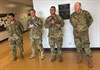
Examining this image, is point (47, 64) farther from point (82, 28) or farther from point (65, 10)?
point (65, 10)

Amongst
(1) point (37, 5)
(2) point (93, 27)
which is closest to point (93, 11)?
(2) point (93, 27)

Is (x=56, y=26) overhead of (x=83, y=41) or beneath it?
overhead

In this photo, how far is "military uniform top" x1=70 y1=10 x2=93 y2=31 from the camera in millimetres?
4230

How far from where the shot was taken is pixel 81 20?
167 inches

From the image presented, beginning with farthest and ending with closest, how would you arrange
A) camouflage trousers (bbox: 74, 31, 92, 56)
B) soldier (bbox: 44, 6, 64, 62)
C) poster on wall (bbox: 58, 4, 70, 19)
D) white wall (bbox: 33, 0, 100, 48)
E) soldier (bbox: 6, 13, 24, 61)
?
poster on wall (bbox: 58, 4, 70, 19) < white wall (bbox: 33, 0, 100, 48) < soldier (bbox: 6, 13, 24, 61) < soldier (bbox: 44, 6, 64, 62) < camouflage trousers (bbox: 74, 31, 92, 56)

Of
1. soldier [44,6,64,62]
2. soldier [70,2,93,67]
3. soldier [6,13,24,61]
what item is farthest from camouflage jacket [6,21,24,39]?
soldier [70,2,93,67]

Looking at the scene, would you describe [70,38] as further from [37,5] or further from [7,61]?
[7,61]

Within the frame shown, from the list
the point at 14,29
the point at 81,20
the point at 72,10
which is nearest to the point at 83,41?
the point at 81,20

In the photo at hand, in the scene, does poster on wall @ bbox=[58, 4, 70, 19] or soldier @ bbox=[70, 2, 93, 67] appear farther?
poster on wall @ bbox=[58, 4, 70, 19]

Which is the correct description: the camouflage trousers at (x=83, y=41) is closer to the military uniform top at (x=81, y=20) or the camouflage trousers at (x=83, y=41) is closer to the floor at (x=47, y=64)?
the military uniform top at (x=81, y=20)

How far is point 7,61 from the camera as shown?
5242 mm

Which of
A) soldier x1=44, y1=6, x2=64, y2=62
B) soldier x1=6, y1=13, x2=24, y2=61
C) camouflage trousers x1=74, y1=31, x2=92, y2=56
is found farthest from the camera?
soldier x1=6, y1=13, x2=24, y2=61

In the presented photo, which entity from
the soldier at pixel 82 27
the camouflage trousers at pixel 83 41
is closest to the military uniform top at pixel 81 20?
the soldier at pixel 82 27

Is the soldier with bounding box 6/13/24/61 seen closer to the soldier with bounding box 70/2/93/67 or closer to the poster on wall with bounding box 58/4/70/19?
the poster on wall with bounding box 58/4/70/19
